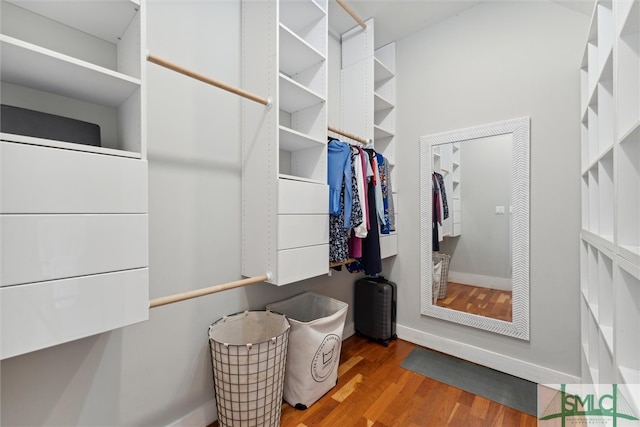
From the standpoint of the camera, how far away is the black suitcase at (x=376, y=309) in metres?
2.50

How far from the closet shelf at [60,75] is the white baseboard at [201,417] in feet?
5.42

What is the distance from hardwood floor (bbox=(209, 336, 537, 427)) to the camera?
159 cm

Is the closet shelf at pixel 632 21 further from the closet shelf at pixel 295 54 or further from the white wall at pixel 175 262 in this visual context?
the white wall at pixel 175 262

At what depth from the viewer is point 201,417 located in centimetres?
157

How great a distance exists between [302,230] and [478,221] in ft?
5.28

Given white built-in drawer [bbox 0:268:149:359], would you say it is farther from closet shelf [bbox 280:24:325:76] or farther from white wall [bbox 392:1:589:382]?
white wall [bbox 392:1:589:382]

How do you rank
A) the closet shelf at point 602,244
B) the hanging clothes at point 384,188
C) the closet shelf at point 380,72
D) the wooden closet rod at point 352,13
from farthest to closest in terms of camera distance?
the closet shelf at point 380,72 → the hanging clothes at point 384,188 → the wooden closet rod at point 352,13 → the closet shelf at point 602,244

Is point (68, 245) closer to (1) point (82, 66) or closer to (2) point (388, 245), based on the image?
(1) point (82, 66)

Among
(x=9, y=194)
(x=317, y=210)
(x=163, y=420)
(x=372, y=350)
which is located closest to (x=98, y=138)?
(x=9, y=194)

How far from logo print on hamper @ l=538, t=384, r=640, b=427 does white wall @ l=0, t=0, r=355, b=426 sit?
67.7 inches

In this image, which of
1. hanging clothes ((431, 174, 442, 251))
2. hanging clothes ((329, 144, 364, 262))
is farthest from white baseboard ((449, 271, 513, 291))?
hanging clothes ((329, 144, 364, 262))

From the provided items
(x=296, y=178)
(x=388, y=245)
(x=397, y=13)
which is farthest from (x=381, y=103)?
(x=296, y=178)

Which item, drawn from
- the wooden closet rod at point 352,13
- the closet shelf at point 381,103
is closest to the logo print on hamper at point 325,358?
the closet shelf at point 381,103

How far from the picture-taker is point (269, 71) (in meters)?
1.59
